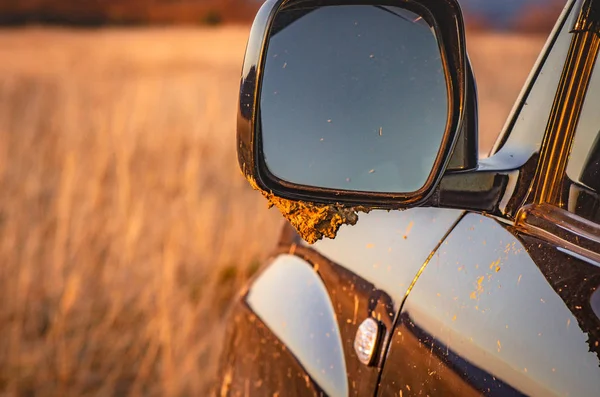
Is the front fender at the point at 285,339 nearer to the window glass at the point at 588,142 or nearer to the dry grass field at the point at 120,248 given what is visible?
the window glass at the point at 588,142

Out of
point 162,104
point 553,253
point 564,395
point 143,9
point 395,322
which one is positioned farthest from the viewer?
point 143,9

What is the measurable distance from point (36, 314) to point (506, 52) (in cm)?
909

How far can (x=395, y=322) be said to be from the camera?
4.12 ft

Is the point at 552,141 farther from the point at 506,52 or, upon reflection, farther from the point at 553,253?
the point at 506,52

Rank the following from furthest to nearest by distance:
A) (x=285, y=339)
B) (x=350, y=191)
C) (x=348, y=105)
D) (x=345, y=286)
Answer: (x=285, y=339) < (x=345, y=286) < (x=348, y=105) < (x=350, y=191)

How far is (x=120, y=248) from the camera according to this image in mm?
4652

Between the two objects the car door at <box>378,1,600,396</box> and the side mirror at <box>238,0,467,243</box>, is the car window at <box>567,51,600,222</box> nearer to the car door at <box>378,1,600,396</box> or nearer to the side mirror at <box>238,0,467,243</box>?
the car door at <box>378,1,600,396</box>

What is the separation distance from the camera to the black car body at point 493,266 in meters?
0.94

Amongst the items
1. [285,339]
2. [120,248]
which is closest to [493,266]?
[285,339]

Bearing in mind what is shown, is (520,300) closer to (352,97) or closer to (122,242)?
(352,97)

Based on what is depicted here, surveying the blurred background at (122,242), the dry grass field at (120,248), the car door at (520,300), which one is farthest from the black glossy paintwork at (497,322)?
the dry grass field at (120,248)

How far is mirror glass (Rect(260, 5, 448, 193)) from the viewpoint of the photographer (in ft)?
4.16

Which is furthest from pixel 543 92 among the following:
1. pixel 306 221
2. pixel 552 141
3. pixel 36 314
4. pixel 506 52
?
pixel 506 52

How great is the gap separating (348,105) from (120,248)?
3.58 m
